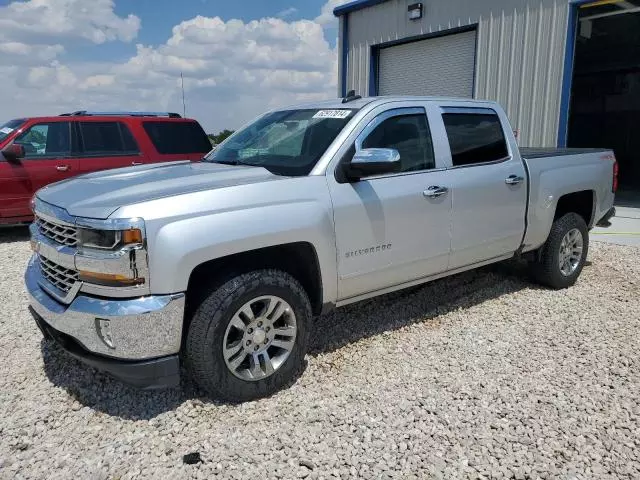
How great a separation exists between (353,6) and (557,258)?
32.5ft

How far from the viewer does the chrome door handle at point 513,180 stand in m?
4.53

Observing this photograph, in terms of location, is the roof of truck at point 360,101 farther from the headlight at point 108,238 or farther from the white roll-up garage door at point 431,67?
the white roll-up garage door at point 431,67

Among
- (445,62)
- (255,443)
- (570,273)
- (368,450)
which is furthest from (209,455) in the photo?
(445,62)

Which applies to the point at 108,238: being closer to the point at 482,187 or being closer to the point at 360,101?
the point at 360,101

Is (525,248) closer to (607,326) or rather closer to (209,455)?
(607,326)

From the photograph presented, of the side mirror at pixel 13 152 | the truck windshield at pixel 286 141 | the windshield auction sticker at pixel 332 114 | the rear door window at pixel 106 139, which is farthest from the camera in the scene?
the rear door window at pixel 106 139

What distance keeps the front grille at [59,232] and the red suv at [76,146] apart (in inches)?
206

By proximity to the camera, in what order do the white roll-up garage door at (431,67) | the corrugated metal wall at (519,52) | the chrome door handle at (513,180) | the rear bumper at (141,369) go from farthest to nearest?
1. the white roll-up garage door at (431,67)
2. the corrugated metal wall at (519,52)
3. the chrome door handle at (513,180)
4. the rear bumper at (141,369)

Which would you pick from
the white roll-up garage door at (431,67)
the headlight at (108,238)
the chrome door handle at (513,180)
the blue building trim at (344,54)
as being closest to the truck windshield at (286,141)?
the headlight at (108,238)

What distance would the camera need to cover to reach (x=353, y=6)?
12945mm

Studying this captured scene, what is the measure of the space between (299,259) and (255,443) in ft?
3.81

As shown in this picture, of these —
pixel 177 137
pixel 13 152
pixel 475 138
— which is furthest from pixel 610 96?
pixel 13 152

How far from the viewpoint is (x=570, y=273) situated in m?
5.44

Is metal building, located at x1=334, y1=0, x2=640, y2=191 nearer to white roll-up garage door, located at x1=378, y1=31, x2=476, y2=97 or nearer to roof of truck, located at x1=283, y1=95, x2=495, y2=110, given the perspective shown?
white roll-up garage door, located at x1=378, y1=31, x2=476, y2=97
